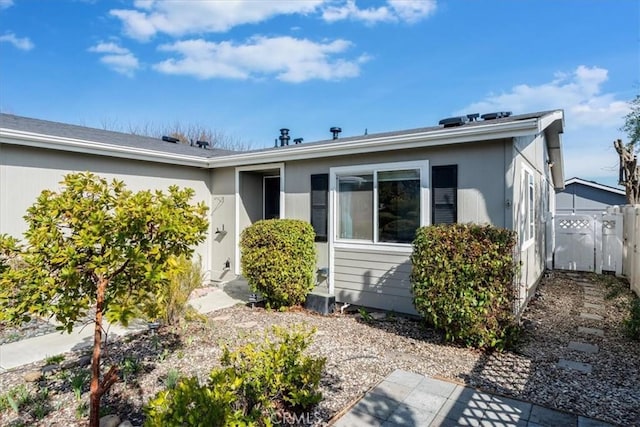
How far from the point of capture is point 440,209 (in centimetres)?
548

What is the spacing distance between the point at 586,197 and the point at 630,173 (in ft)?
35.0

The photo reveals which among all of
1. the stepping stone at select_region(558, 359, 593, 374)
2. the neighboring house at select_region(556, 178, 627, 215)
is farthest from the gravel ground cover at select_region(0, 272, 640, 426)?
the neighboring house at select_region(556, 178, 627, 215)

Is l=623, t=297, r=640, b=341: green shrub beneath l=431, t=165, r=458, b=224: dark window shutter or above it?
beneath

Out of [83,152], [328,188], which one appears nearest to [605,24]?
[328,188]

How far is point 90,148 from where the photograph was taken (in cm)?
632

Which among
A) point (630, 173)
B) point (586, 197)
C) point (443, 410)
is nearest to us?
point (443, 410)

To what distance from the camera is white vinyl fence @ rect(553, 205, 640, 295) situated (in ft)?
29.8

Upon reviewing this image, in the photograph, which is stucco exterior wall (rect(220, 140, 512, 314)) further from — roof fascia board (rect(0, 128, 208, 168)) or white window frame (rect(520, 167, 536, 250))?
roof fascia board (rect(0, 128, 208, 168))

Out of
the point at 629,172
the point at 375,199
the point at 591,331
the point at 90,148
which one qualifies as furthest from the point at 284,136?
the point at 629,172

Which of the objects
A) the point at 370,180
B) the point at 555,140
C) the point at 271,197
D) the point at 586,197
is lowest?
the point at 271,197

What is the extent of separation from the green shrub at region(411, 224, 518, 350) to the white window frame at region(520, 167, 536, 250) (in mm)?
1932

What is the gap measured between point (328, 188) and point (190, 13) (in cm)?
526

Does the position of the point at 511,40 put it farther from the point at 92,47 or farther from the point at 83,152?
the point at 92,47

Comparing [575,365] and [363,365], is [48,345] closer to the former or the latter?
[363,365]
